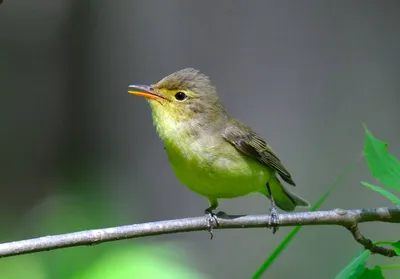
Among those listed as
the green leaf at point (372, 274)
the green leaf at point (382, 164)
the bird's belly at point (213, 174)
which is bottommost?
the bird's belly at point (213, 174)

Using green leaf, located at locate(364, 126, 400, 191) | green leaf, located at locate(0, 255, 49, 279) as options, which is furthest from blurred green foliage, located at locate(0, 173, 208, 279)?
green leaf, located at locate(364, 126, 400, 191)

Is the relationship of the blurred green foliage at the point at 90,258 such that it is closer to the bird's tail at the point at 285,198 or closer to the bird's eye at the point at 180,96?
the bird's eye at the point at 180,96

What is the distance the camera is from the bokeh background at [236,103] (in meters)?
5.47

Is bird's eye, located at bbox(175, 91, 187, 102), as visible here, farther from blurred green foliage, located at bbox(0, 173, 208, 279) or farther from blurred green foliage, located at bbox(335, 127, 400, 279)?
blurred green foliage, located at bbox(335, 127, 400, 279)

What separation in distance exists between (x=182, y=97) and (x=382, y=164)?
58.0 inches

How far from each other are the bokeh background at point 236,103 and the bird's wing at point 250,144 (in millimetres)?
2016

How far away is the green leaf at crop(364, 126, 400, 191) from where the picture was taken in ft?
6.19

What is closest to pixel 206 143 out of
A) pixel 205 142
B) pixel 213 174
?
pixel 205 142

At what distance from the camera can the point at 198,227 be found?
2.14m

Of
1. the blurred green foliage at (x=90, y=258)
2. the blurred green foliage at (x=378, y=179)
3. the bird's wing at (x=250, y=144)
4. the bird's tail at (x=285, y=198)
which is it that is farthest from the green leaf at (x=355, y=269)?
the bird's tail at (x=285, y=198)

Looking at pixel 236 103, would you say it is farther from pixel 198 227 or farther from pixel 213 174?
pixel 198 227

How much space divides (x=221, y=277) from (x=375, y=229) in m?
1.45

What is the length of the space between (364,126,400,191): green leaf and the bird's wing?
1.17 m

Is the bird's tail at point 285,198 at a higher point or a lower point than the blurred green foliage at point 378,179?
lower
